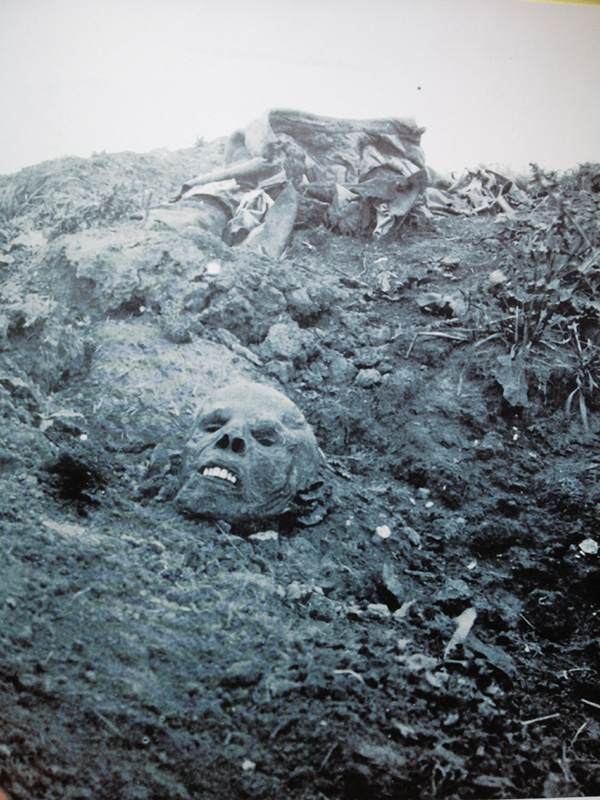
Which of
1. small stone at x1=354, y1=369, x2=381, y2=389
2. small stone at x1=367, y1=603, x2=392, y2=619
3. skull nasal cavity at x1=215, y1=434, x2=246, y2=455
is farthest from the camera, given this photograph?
small stone at x1=354, y1=369, x2=381, y2=389

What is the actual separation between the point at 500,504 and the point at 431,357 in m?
0.51

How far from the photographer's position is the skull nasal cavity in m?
1.25

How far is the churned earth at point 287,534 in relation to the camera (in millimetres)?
957

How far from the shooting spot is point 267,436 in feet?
4.23

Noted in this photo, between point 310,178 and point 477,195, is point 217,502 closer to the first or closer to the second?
point 310,178

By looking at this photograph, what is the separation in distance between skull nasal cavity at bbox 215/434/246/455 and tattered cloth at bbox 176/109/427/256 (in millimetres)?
796

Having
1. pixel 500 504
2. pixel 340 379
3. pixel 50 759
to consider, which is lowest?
pixel 50 759

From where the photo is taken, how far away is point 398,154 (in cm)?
192

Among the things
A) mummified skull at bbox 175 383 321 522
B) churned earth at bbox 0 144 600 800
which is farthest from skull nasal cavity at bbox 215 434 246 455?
churned earth at bbox 0 144 600 800

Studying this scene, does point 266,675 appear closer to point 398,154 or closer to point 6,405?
point 6,405

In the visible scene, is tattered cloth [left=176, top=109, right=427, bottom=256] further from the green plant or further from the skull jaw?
the skull jaw

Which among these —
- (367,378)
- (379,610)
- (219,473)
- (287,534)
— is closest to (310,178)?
(367,378)

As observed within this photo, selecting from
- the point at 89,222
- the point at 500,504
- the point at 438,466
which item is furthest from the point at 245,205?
the point at 500,504

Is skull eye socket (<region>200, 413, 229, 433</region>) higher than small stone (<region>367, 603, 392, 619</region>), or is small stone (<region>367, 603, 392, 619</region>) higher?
skull eye socket (<region>200, 413, 229, 433</region>)
